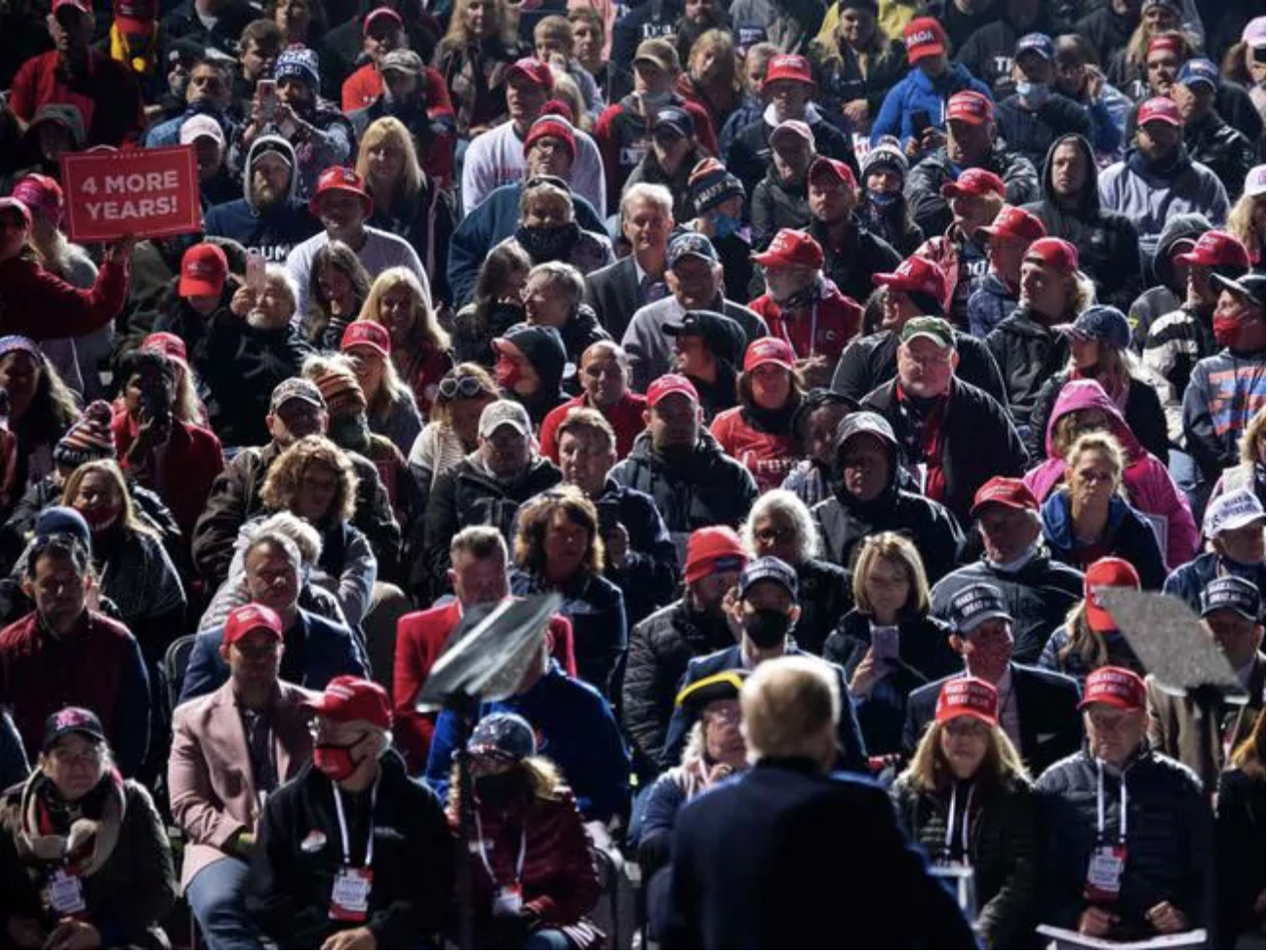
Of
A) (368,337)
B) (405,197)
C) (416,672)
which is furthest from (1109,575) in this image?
(405,197)

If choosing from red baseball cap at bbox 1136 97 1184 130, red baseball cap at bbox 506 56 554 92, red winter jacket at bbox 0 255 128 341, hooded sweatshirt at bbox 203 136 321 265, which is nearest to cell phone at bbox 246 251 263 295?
red winter jacket at bbox 0 255 128 341

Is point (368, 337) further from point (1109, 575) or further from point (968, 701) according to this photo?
point (968, 701)

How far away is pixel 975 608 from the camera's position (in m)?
11.7

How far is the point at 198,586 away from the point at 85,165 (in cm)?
236

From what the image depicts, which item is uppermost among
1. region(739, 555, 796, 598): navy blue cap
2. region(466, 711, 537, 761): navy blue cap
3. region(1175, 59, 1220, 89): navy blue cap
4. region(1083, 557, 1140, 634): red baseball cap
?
region(1175, 59, 1220, 89): navy blue cap

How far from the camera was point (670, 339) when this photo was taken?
601 inches

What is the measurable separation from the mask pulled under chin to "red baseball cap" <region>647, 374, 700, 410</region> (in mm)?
3113

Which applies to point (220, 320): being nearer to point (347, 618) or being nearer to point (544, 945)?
point (347, 618)

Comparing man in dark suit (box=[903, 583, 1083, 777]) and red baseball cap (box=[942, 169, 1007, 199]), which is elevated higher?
red baseball cap (box=[942, 169, 1007, 199])

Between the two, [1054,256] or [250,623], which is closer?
[250,623]

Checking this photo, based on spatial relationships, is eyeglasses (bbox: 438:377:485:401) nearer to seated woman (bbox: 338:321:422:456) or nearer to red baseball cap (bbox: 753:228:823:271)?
seated woman (bbox: 338:321:422:456)

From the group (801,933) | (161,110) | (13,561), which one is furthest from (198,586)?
(161,110)

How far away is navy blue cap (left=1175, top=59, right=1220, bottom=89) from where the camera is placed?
18.6 meters

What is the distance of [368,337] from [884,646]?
3.27 m
